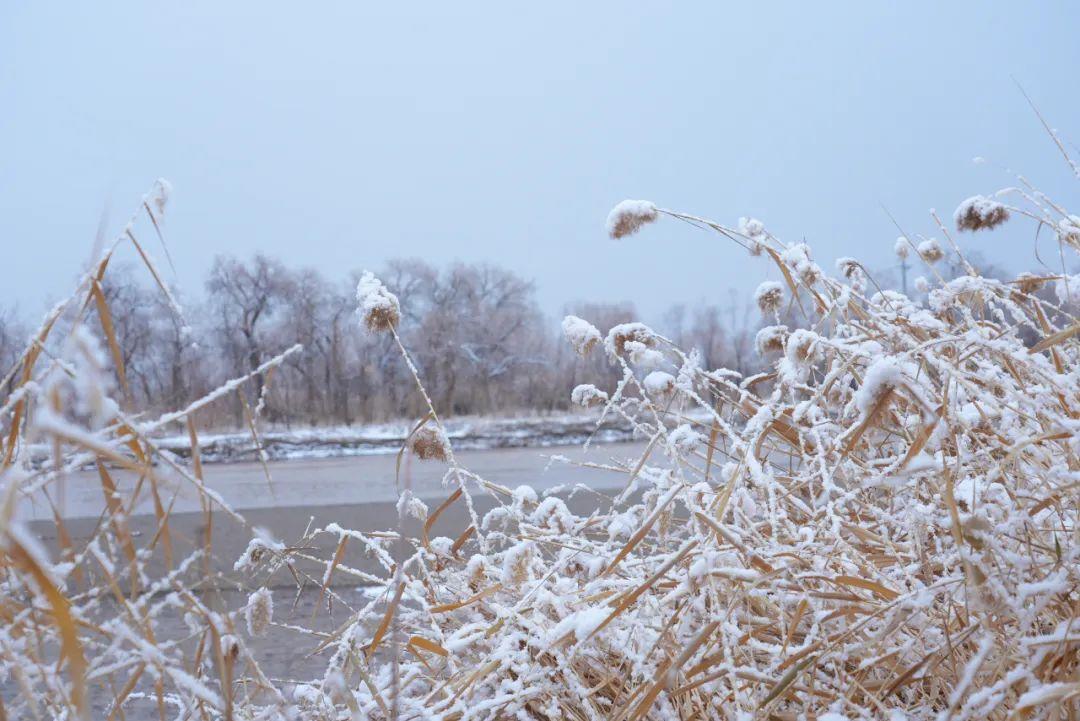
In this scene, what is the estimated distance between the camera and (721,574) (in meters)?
0.74

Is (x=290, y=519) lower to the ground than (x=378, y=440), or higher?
higher

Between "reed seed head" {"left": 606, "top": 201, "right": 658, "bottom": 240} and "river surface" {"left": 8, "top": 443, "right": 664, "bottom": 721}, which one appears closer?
"river surface" {"left": 8, "top": 443, "right": 664, "bottom": 721}

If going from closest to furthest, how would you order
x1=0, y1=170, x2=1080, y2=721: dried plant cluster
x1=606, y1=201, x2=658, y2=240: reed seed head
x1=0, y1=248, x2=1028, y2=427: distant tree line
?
x1=0, y1=170, x2=1080, y2=721: dried plant cluster, x1=606, y1=201, x2=658, y2=240: reed seed head, x1=0, y1=248, x2=1028, y2=427: distant tree line

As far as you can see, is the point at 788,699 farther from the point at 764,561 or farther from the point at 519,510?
the point at 519,510

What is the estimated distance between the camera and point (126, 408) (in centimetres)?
65

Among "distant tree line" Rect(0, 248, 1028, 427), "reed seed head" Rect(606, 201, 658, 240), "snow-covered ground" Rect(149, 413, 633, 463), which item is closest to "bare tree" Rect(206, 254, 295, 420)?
"distant tree line" Rect(0, 248, 1028, 427)

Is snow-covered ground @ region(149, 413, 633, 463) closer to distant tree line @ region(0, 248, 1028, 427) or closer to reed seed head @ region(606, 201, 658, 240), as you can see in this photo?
distant tree line @ region(0, 248, 1028, 427)

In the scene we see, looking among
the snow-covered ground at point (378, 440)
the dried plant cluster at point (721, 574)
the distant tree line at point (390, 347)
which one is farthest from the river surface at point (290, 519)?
the distant tree line at point (390, 347)

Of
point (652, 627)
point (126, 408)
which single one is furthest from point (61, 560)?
point (652, 627)

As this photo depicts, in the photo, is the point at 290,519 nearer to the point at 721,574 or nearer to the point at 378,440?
the point at 721,574

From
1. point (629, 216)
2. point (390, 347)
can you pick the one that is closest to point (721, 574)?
point (629, 216)

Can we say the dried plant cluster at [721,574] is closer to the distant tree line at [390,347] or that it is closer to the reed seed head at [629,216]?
the reed seed head at [629,216]

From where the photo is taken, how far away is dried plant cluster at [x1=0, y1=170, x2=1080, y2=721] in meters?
0.62

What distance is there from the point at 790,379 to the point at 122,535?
703 mm
